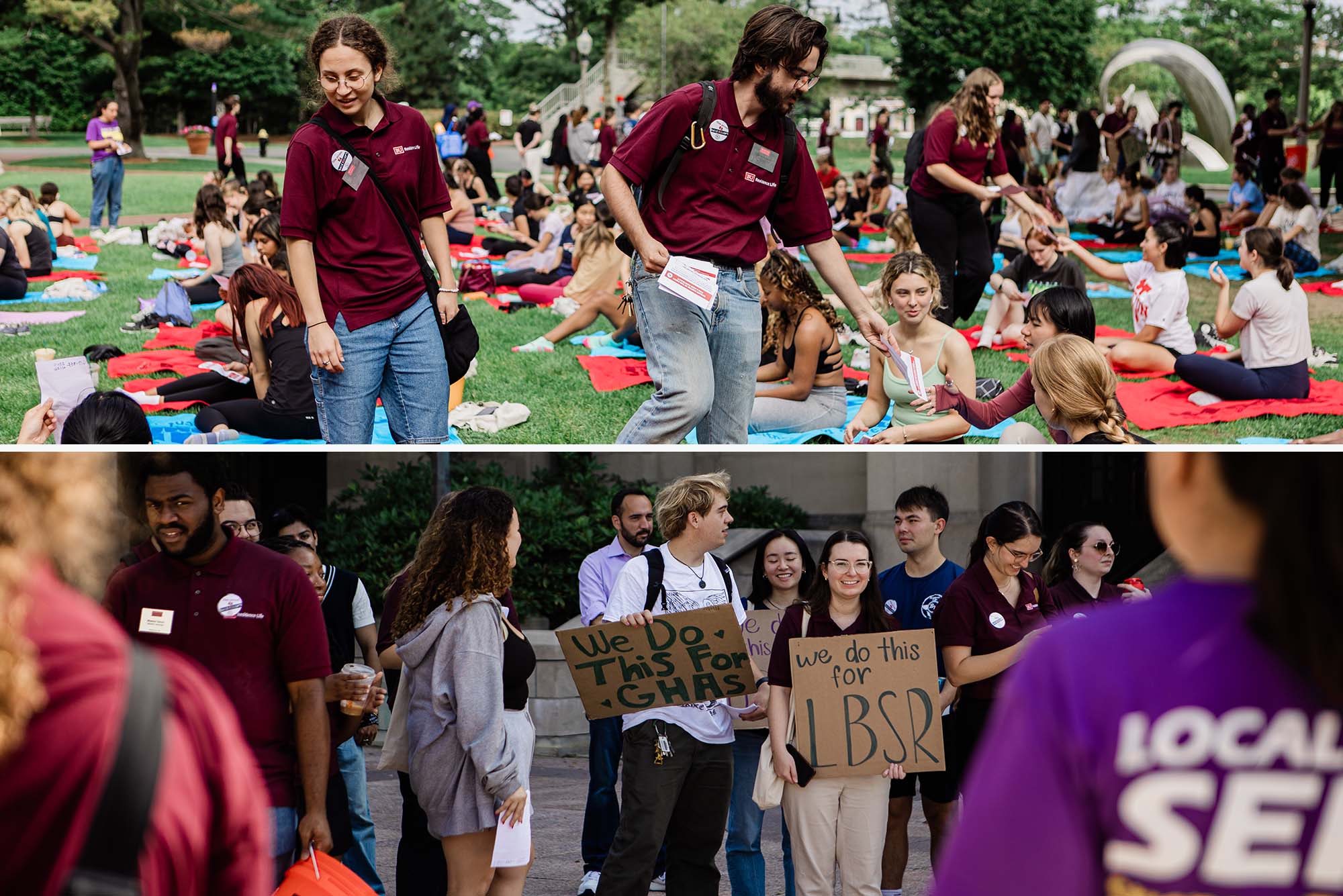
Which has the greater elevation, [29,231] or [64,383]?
[64,383]

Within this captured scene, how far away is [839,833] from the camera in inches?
143

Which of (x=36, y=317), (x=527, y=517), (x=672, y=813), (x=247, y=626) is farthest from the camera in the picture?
(x=36, y=317)

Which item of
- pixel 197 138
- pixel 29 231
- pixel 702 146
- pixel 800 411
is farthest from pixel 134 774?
pixel 197 138

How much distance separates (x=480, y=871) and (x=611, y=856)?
48 centimetres

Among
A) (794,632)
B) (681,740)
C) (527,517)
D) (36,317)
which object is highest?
(794,632)

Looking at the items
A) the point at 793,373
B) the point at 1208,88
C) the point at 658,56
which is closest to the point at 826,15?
the point at 658,56

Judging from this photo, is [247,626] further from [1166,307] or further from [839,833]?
[1166,307]

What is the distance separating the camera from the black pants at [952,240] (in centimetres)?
723

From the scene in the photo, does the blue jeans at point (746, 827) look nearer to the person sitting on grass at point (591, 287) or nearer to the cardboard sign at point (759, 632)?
the cardboard sign at point (759, 632)

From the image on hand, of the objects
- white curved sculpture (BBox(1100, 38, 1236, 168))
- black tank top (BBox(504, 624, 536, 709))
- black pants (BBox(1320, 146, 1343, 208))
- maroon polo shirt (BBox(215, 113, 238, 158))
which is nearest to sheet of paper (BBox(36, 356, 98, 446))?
black tank top (BBox(504, 624, 536, 709))

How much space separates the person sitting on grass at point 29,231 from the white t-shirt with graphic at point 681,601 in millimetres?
8541

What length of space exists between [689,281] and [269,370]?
8.81 feet

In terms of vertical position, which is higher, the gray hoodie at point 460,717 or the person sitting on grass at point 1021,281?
the person sitting on grass at point 1021,281

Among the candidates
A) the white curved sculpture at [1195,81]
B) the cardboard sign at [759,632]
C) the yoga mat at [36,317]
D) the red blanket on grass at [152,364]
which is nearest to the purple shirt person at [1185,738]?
the cardboard sign at [759,632]
